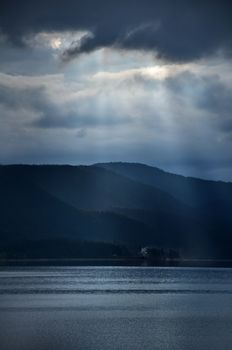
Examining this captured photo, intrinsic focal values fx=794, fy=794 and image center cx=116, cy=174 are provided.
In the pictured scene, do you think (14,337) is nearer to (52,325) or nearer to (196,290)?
(52,325)

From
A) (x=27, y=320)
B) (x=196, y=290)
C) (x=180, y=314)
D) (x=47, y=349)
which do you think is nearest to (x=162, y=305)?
(x=180, y=314)

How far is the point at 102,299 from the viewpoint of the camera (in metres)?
127

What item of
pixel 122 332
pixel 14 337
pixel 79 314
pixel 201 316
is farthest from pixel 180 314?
pixel 14 337

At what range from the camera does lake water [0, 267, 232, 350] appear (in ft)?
247

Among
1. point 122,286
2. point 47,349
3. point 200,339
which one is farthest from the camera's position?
point 122,286

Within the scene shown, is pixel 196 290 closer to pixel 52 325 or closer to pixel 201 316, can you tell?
pixel 201 316

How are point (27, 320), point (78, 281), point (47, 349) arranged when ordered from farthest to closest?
point (78, 281) < point (27, 320) < point (47, 349)

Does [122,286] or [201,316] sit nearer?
[201,316]

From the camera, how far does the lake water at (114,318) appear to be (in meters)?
75.4

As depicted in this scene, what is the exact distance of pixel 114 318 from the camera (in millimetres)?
96375

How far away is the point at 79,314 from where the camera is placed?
3949 inches

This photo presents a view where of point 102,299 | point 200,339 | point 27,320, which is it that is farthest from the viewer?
point 102,299

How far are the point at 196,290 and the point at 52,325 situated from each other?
222ft

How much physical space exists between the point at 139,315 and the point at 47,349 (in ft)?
103
